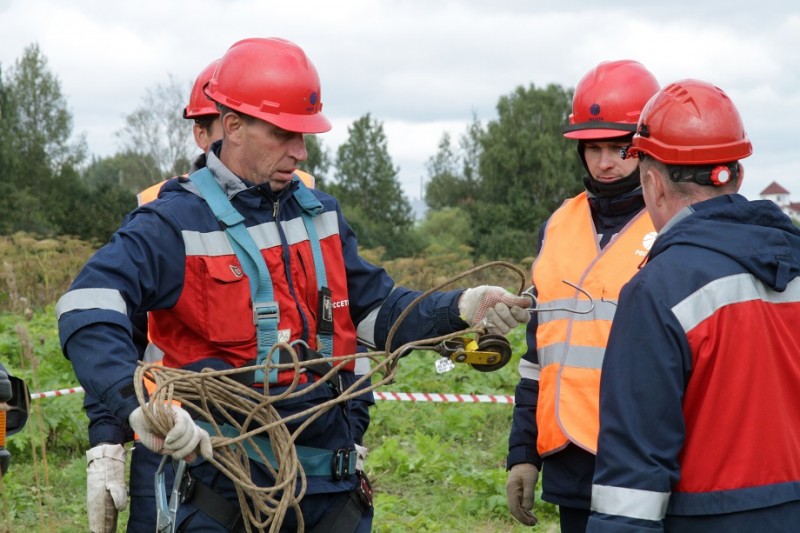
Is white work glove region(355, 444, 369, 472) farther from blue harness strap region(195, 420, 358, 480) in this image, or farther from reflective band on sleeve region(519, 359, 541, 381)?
reflective band on sleeve region(519, 359, 541, 381)

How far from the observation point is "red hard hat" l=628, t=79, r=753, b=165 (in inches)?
101

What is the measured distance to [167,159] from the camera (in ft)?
194

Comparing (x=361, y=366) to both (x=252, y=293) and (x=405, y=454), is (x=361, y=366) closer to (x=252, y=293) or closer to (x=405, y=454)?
(x=252, y=293)

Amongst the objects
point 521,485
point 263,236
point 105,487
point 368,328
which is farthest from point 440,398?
point 263,236

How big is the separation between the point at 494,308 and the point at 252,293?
0.83 metres

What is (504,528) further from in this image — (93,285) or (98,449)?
(93,285)

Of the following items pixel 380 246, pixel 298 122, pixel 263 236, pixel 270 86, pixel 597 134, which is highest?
pixel 270 86

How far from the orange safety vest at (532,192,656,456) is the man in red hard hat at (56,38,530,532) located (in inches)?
7.4

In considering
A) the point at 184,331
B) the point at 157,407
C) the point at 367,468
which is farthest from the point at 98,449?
the point at 367,468

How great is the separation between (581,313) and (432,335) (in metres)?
0.53

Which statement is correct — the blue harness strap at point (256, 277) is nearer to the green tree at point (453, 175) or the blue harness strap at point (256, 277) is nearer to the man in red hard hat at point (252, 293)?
the man in red hard hat at point (252, 293)

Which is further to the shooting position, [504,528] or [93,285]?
[504,528]

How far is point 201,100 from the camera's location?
516 cm

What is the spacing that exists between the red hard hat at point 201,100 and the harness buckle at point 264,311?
82.5 inches
